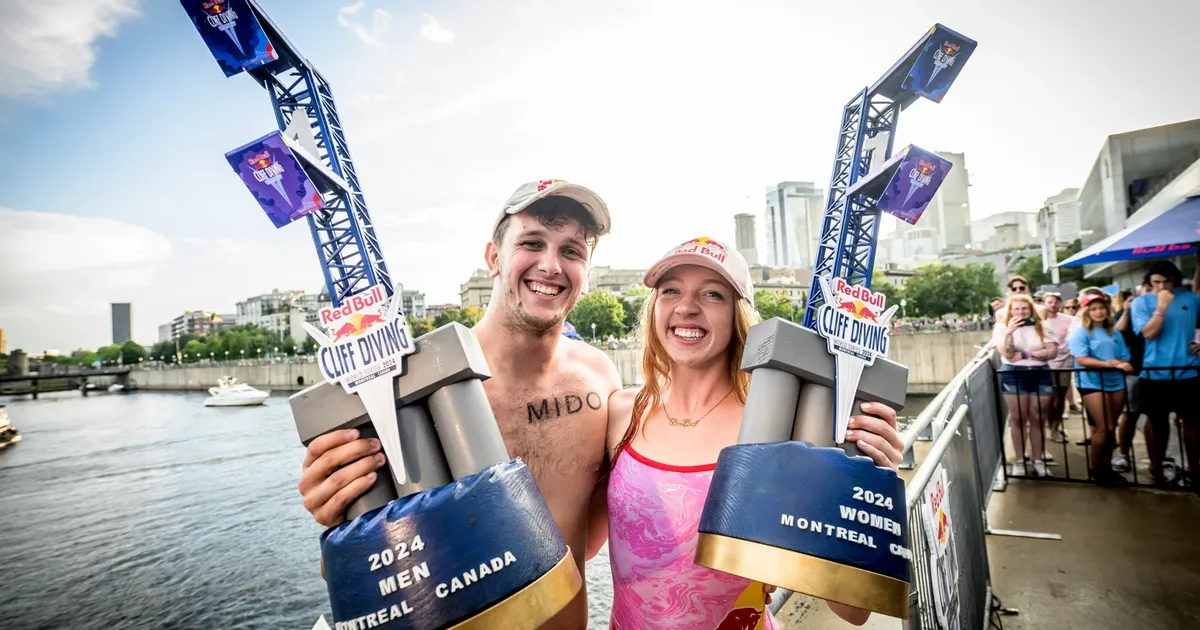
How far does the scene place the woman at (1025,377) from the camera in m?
6.25

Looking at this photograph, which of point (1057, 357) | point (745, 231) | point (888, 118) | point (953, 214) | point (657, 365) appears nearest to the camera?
point (657, 365)

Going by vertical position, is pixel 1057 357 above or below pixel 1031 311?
below

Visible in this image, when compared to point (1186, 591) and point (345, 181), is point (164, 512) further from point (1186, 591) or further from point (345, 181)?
point (1186, 591)

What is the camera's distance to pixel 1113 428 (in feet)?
18.9

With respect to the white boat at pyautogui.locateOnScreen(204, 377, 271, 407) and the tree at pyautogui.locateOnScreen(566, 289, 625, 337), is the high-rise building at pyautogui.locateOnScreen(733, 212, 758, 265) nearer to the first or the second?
the tree at pyautogui.locateOnScreen(566, 289, 625, 337)

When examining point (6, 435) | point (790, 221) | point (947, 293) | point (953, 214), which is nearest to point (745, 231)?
point (790, 221)

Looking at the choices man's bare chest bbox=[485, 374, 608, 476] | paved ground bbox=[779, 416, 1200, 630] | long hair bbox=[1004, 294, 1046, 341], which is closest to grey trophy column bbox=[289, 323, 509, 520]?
man's bare chest bbox=[485, 374, 608, 476]

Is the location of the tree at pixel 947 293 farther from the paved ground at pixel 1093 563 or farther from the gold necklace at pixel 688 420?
the gold necklace at pixel 688 420

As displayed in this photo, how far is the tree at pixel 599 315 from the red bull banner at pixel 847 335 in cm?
5540

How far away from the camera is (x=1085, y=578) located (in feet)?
12.8

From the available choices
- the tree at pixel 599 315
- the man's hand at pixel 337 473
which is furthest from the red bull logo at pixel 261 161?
the tree at pixel 599 315

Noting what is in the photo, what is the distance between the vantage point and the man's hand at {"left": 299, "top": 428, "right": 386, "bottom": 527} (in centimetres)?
143

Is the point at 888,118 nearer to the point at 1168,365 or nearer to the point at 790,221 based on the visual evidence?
the point at 1168,365

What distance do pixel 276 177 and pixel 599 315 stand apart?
5683 cm
